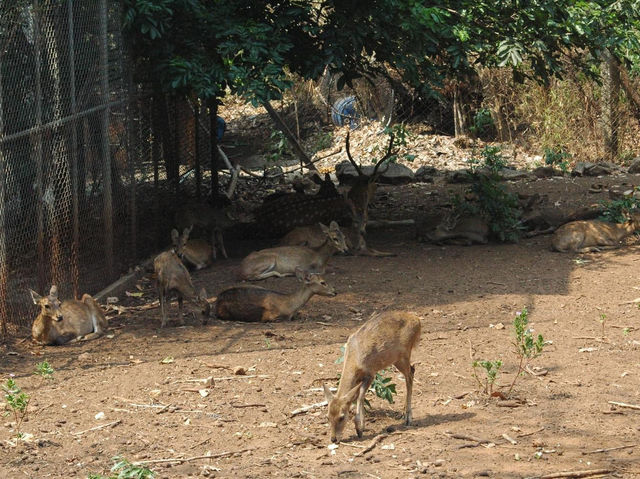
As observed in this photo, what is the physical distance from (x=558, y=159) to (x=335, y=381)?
11308 millimetres

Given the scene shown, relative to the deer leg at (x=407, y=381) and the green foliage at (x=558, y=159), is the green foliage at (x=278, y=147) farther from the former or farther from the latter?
the deer leg at (x=407, y=381)

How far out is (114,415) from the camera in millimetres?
6645

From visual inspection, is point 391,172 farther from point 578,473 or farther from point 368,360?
point 578,473

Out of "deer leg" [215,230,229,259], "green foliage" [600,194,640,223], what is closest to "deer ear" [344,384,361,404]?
"deer leg" [215,230,229,259]

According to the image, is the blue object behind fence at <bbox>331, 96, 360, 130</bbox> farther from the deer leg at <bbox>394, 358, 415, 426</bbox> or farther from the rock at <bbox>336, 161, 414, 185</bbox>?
the deer leg at <bbox>394, 358, 415, 426</bbox>

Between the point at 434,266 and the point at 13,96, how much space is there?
17.1 feet

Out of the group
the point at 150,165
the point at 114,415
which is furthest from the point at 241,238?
the point at 114,415

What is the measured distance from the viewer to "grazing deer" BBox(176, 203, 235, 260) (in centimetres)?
1220

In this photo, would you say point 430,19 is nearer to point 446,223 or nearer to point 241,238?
point 446,223

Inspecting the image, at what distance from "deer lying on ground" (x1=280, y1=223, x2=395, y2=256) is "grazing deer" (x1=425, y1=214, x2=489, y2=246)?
85cm

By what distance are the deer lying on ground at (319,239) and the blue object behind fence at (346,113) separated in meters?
8.40

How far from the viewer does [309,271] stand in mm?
11156

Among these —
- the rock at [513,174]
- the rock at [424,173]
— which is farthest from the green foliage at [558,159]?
the rock at [424,173]

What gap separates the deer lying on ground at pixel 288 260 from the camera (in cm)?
1105
